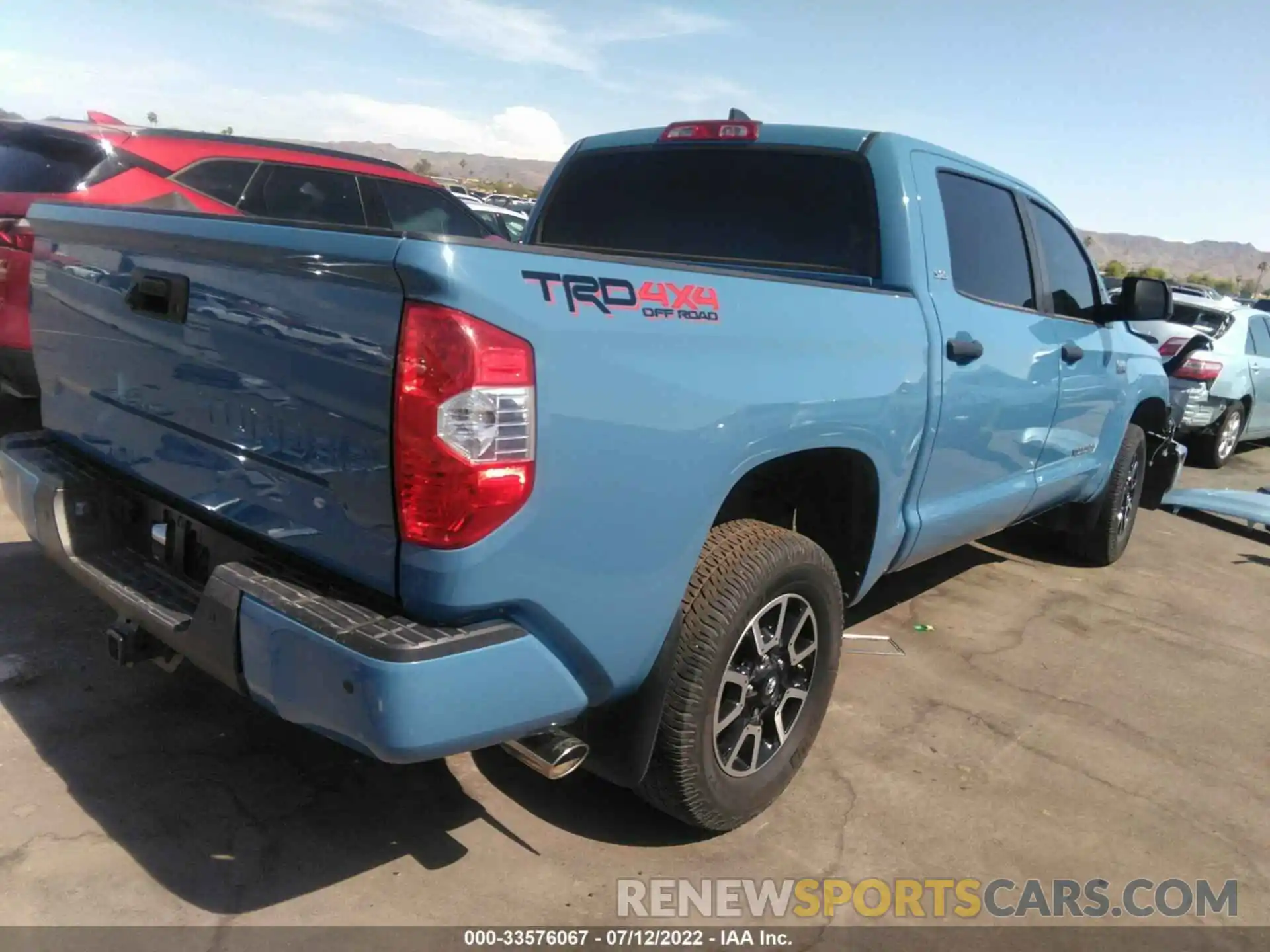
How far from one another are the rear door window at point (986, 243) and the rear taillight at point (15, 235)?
15.0 ft

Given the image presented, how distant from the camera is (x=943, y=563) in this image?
5809 mm

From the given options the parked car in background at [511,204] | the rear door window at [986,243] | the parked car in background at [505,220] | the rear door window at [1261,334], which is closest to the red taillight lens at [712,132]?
the rear door window at [986,243]

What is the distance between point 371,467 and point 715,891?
4.93 ft

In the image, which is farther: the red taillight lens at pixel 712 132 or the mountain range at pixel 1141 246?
the mountain range at pixel 1141 246

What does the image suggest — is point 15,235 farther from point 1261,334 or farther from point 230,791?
point 1261,334

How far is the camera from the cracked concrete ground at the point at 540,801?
250 cm

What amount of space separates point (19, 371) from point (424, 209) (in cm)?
335

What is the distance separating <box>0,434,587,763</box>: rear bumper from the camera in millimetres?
1930

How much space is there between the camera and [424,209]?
7.74 meters

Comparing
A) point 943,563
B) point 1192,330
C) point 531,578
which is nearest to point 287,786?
point 531,578

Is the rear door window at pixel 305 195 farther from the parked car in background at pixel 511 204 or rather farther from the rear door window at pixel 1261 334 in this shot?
the parked car in background at pixel 511 204

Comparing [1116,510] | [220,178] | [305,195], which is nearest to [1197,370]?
[1116,510]

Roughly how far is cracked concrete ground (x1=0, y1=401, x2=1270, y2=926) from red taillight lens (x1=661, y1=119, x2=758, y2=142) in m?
2.17

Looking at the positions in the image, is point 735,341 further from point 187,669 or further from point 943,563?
point 943,563
